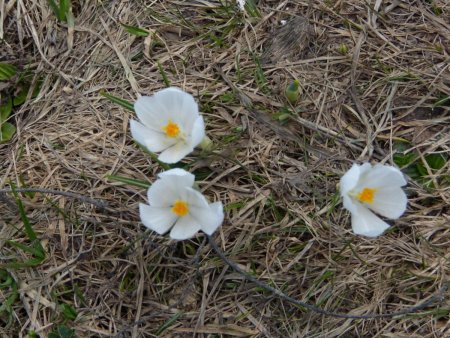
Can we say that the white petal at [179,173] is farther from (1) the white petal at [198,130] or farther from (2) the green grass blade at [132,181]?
(2) the green grass blade at [132,181]

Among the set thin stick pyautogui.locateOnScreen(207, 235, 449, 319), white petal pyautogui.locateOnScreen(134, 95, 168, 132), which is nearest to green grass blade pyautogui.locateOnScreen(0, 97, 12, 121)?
white petal pyautogui.locateOnScreen(134, 95, 168, 132)

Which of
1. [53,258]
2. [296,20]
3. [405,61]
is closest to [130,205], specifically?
[53,258]

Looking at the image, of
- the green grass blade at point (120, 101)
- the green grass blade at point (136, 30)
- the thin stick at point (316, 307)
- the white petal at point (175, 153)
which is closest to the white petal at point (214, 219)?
the thin stick at point (316, 307)

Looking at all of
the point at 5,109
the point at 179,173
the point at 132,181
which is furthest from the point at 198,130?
the point at 5,109

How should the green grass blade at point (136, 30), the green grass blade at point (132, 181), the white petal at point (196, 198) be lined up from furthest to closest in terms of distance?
the green grass blade at point (136, 30)
the green grass blade at point (132, 181)
the white petal at point (196, 198)

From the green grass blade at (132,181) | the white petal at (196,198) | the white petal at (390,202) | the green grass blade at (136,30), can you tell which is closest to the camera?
the white petal at (196,198)

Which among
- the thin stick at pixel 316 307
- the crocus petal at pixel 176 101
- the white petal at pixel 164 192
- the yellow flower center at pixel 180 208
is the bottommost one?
the thin stick at pixel 316 307

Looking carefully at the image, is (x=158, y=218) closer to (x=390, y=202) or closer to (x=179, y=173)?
(x=179, y=173)
